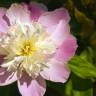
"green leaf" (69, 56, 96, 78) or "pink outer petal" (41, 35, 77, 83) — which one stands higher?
"pink outer petal" (41, 35, 77, 83)

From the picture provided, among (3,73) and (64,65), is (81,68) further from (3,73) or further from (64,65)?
(3,73)

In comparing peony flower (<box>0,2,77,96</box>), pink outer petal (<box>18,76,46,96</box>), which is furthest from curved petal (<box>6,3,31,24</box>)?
pink outer petal (<box>18,76,46,96</box>)

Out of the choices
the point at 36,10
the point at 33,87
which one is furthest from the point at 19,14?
the point at 33,87

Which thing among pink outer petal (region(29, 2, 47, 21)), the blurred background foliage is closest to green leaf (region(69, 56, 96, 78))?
the blurred background foliage

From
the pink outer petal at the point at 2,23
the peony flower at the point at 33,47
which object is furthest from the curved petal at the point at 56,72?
the pink outer petal at the point at 2,23

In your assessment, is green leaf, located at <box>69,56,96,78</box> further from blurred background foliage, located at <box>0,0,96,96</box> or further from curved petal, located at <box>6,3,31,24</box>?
curved petal, located at <box>6,3,31,24</box>

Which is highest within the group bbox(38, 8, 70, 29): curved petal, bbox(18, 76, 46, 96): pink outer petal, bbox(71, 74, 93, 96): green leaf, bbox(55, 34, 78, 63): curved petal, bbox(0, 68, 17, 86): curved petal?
bbox(38, 8, 70, 29): curved petal

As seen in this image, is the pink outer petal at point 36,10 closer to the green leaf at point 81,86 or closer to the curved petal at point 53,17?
the curved petal at point 53,17

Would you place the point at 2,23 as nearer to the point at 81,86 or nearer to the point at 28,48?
the point at 28,48
